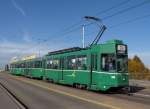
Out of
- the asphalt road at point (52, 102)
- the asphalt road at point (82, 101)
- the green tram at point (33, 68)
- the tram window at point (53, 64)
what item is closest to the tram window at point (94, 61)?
the asphalt road at point (82, 101)

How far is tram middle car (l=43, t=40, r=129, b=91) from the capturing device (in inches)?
1032

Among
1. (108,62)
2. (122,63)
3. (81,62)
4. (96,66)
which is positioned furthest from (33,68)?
(122,63)

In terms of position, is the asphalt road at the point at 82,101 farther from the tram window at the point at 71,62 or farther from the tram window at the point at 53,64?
the tram window at the point at 53,64

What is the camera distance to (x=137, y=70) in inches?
3952

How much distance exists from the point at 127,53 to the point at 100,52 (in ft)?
6.29

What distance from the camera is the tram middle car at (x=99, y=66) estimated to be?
26.2 m

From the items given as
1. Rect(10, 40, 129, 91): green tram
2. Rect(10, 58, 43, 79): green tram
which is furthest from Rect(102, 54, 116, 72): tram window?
Rect(10, 58, 43, 79): green tram

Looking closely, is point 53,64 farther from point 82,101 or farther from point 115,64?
point 82,101

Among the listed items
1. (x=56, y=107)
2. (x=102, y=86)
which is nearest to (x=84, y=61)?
(x=102, y=86)

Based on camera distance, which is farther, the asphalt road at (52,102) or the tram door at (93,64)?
the tram door at (93,64)

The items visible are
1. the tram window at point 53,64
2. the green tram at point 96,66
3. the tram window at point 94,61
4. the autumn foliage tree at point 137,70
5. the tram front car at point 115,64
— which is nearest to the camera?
the tram front car at point 115,64

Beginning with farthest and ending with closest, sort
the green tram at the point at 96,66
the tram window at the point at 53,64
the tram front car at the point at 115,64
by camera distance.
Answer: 1. the tram window at the point at 53,64
2. the green tram at the point at 96,66
3. the tram front car at the point at 115,64

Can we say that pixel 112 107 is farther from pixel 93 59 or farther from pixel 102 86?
pixel 93 59

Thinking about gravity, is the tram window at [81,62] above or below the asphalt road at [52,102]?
above
